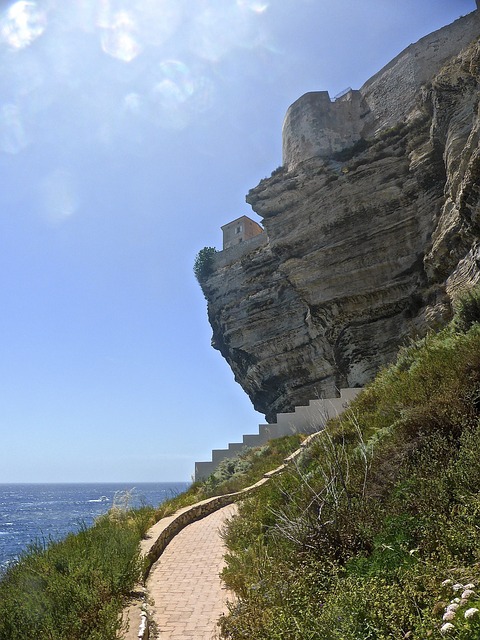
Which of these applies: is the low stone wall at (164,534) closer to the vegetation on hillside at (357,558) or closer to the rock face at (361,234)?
the vegetation on hillside at (357,558)

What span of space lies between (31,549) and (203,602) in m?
2.61

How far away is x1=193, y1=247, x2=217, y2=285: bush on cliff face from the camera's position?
118 ft

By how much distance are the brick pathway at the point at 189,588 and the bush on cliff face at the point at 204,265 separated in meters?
28.4

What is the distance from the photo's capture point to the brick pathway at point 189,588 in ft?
15.0

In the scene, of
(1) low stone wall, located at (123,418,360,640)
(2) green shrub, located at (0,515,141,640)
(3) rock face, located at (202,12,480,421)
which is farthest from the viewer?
(3) rock face, located at (202,12,480,421)

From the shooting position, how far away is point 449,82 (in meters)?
18.3

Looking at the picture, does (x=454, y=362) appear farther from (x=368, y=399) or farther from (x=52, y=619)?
(x=52, y=619)

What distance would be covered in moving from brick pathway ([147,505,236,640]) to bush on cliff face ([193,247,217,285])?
28.4 meters

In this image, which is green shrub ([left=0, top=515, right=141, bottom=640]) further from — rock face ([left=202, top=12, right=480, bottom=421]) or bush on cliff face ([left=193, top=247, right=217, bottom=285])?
bush on cliff face ([left=193, top=247, right=217, bottom=285])

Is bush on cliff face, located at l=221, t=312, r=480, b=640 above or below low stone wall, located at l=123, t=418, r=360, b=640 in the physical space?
above

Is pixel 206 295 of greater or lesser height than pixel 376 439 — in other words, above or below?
above

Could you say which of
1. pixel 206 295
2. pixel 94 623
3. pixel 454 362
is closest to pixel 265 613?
pixel 94 623

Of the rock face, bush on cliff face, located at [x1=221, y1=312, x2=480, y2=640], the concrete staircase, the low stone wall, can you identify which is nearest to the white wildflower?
bush on cliff face, located at [x1=221, y1=312, x2=480, y2=640]

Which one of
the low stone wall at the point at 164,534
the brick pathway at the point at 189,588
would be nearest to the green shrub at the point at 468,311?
the low stone wall at the point at 164,534
